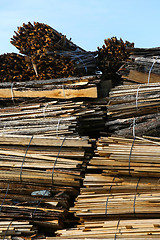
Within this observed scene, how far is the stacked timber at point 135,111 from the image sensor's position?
660 centimetres

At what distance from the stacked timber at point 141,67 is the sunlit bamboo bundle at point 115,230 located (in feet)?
10.0

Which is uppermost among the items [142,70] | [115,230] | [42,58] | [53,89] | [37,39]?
[37,39]

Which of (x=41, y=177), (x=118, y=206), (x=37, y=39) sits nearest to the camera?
(x=118, y=206)

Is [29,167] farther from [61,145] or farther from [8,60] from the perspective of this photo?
[8,60]

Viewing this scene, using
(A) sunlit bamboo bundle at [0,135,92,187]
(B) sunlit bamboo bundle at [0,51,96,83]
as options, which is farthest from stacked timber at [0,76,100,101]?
(A) sunlit bamboo bundle at [0,135,92,187]

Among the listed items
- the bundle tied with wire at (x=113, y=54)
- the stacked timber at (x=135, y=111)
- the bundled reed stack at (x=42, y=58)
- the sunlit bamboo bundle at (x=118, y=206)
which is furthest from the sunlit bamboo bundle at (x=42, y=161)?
the bundle tied with wire at (x=113, y=54)

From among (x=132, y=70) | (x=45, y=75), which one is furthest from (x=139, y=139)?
(x=45, y=75)

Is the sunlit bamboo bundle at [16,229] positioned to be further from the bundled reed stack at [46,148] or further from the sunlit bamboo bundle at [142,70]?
the sunlit bamboo bundle at [142,70]

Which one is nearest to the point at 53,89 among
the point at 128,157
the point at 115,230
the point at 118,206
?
the point at 128,157

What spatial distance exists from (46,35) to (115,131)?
306cm

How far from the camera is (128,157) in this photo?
236 inches

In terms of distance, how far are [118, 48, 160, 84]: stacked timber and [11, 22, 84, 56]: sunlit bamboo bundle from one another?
1.79m

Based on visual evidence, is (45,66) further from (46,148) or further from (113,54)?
(46,148)

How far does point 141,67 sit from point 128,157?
222cm
